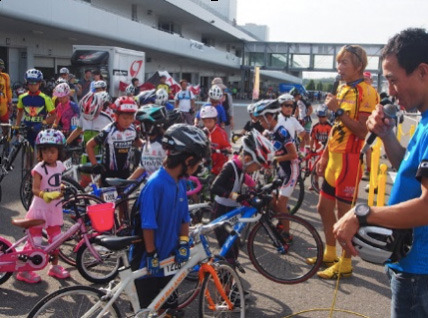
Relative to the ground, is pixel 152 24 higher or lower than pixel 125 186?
higher

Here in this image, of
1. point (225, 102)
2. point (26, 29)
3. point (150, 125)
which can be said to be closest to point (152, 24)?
point (26, 29)

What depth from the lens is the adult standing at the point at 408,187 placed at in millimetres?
2051

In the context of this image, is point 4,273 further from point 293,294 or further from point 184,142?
point 293,294

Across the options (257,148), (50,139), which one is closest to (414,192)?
(257,148)

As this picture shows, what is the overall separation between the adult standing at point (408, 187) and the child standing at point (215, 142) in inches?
181

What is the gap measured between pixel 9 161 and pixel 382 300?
603cm

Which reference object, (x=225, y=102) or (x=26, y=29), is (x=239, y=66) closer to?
(x=26, y=29)

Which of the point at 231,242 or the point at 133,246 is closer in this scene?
the point at 133,246

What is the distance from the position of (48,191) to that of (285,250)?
99.5 inches

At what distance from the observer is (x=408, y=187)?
215 centimetres

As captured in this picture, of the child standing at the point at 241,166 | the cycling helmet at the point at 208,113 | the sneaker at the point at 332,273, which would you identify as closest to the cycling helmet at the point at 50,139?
the child standing at the point at 241,166

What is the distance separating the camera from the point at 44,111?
8312mm

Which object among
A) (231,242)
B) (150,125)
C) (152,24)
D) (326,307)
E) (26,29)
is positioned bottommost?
(326,307)

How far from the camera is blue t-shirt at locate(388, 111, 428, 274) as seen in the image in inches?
83.0
